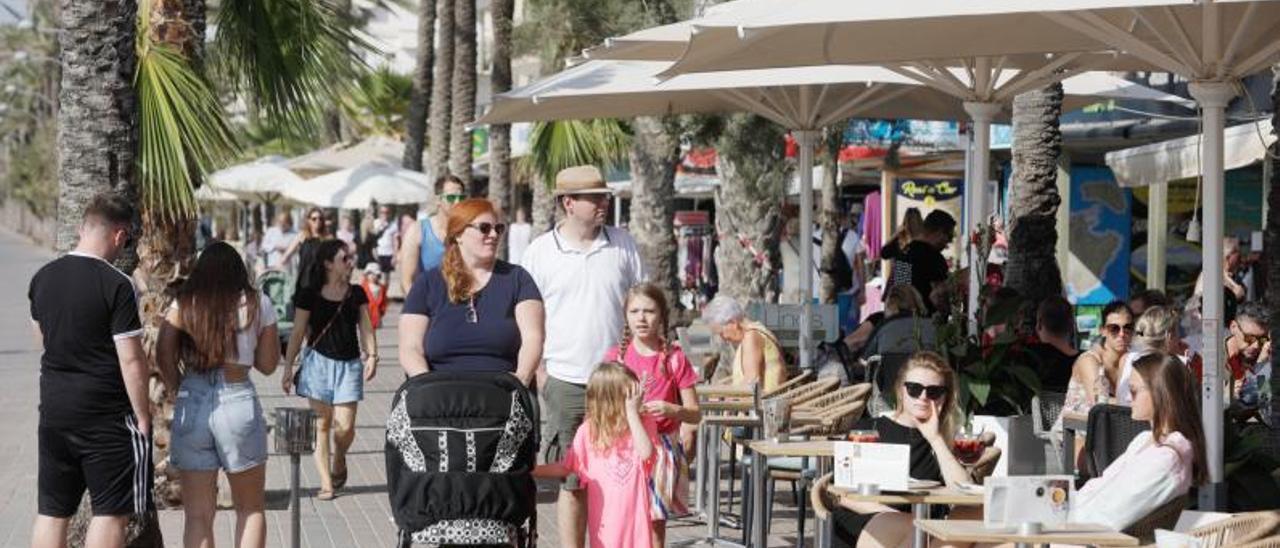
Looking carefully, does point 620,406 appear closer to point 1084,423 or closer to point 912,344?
point 1084,423

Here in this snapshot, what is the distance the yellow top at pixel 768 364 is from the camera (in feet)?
35.6

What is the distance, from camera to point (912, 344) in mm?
11336

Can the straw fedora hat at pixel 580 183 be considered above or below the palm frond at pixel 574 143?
below

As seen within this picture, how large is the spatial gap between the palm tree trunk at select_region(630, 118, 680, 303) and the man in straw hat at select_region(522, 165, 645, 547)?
35.4 feet

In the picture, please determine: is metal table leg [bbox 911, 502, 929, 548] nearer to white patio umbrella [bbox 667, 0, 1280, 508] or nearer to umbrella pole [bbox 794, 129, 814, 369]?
white patio umbrella [bbox 667, 0, 1280, 508]

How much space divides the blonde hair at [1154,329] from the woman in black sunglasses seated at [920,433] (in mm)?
2257

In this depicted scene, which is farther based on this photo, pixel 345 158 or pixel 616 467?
pixel 345 158

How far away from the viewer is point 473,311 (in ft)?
25.1

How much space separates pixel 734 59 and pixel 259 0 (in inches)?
185

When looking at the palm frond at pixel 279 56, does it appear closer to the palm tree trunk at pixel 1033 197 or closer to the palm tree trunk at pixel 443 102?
the palm tree trunk at pixel 1033 197

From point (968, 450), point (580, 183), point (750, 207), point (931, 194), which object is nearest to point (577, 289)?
point (580, 183)

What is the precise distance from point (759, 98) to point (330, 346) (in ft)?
10.9

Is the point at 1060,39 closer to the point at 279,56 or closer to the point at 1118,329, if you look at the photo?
the point at 1118,329

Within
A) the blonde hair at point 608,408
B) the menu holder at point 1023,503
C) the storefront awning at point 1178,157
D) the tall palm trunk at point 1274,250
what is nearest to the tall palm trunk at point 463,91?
the storefront awning at point 1178,157
